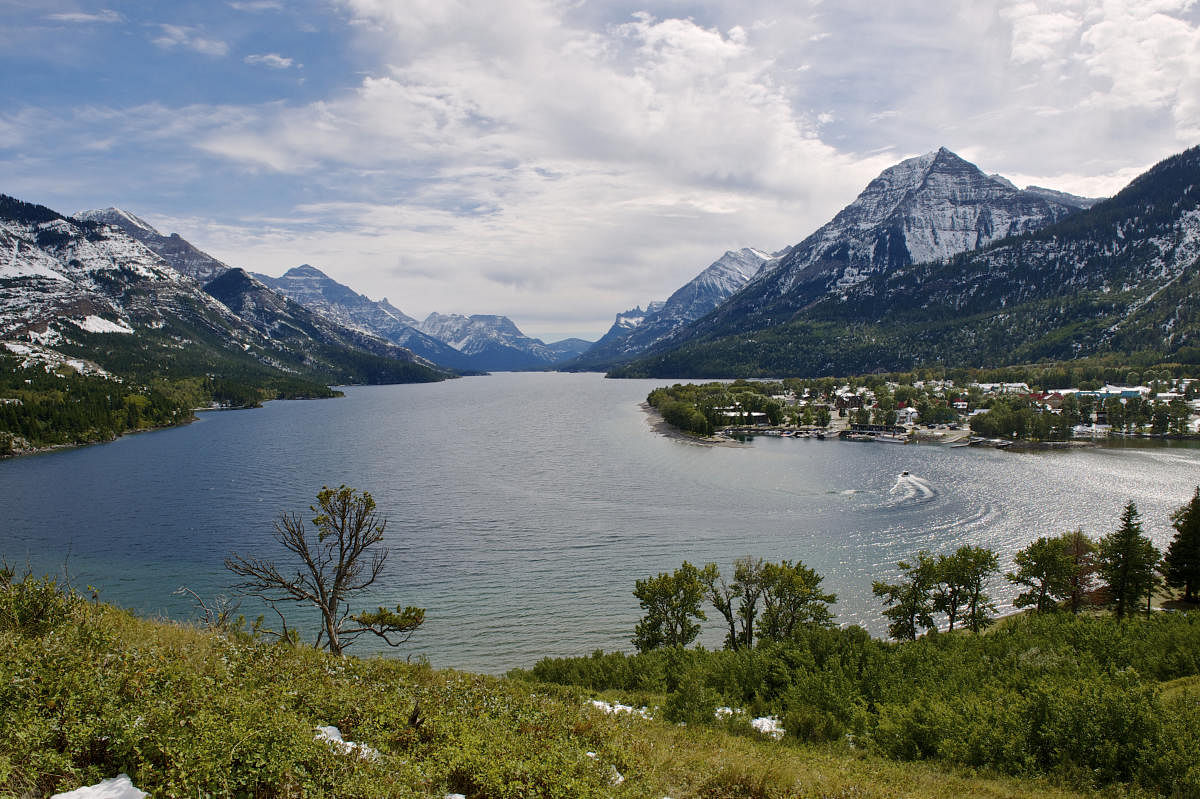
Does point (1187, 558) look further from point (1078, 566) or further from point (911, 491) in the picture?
point (911, 491)

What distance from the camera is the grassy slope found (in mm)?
8664

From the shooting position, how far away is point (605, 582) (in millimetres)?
48469

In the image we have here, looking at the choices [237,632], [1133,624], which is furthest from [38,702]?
[1133,624]

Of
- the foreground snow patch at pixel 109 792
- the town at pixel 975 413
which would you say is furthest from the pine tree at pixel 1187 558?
the town at pixel 975 413

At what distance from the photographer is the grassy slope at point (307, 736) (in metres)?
8.66

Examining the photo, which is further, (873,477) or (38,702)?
(873,477)

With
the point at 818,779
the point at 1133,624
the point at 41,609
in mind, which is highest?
the point at 41,609

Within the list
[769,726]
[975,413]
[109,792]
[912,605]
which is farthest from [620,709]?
[975,413]

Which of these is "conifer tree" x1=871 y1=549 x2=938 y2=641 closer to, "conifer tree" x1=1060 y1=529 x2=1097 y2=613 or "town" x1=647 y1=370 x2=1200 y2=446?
"conifer tree" x1=1060 y1=529 x2=1097 y2=613

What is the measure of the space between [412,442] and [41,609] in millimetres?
110336

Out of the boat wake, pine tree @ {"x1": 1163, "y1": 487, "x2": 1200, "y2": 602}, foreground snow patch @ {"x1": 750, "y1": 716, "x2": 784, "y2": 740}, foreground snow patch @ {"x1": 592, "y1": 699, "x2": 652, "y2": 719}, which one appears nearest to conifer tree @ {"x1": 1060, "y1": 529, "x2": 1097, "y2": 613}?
pine tree @ {"x1": 1163, "y1": 487, "x2": 1200, "y2": 602}

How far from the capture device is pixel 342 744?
10.5m

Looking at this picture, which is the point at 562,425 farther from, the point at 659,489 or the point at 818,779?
the point at 818,779

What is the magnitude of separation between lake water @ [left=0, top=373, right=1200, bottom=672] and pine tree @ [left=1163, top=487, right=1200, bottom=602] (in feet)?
37.7
